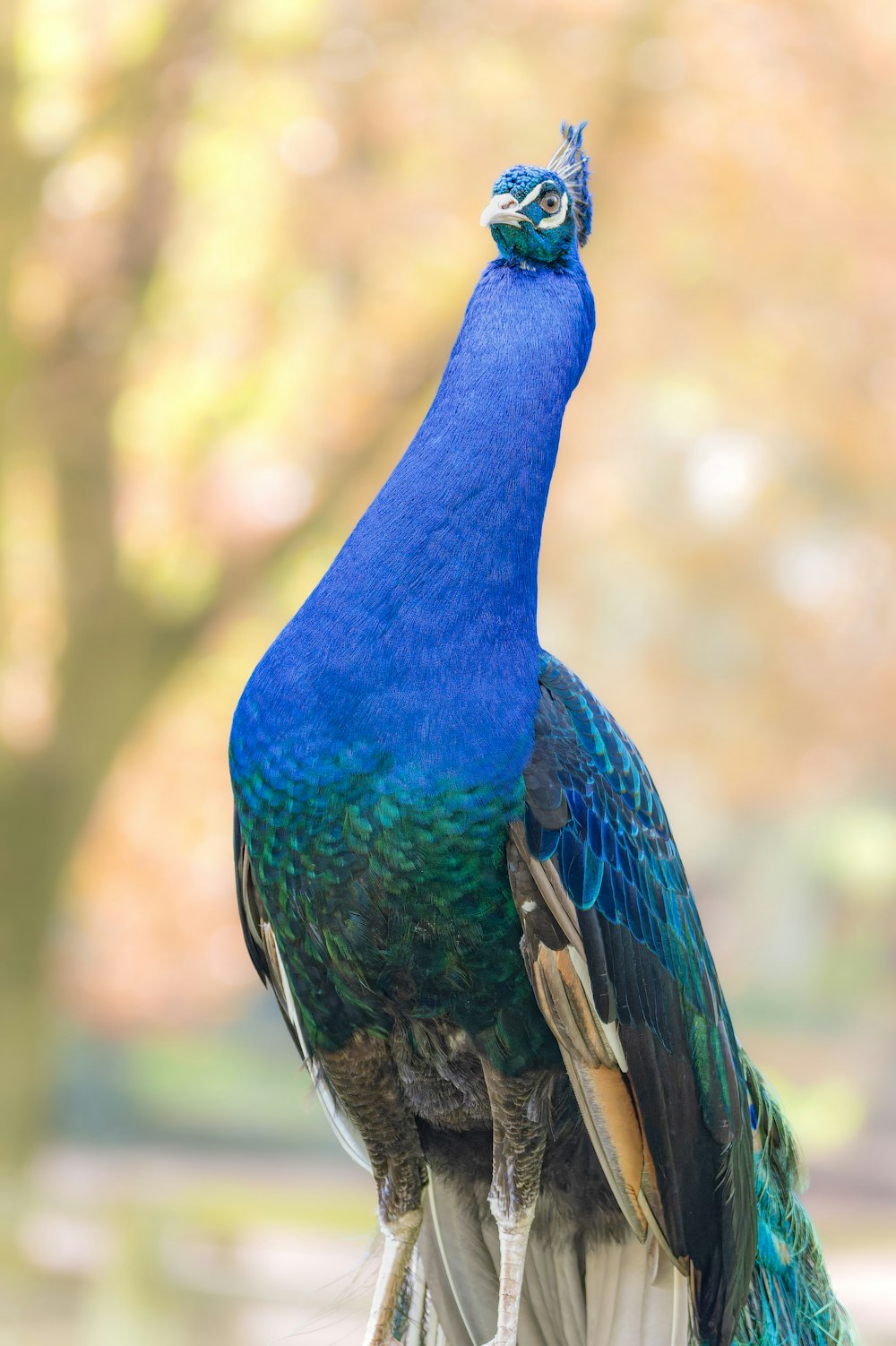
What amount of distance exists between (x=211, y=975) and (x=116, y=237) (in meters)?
6.73

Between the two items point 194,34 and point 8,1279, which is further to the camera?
point 194,34

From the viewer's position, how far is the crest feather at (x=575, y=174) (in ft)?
8.03

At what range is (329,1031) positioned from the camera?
7.46 ft

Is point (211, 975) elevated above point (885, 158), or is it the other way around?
point (885, 158)

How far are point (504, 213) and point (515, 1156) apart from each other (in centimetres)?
140

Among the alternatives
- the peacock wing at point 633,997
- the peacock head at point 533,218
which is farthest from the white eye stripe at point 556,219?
the peacock wing at point 633,997

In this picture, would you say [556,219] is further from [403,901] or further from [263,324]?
[263,324]

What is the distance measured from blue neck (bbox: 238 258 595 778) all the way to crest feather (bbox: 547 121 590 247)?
201 mm

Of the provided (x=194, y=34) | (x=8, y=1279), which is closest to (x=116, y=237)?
(x=194, y=34)

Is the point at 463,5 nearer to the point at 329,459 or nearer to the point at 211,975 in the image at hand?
the point at 329,459

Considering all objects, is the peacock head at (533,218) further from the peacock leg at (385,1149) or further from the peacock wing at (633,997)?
the peacock leg at (385,1149)

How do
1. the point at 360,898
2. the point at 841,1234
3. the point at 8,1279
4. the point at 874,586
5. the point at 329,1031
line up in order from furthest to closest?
the point at 874,586, the point at 841,1234, the point at 8,1279, the point at 329,1031, the point at 360,898

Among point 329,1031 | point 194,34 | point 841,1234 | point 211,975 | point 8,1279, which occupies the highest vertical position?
point 194,34

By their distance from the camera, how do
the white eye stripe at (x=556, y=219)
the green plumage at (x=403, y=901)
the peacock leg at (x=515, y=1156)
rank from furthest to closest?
the white eye stripe at (x=556, y=219) → the peacock leg at (x=515, y=1156) → the green plumage at (x=403, y=901)
